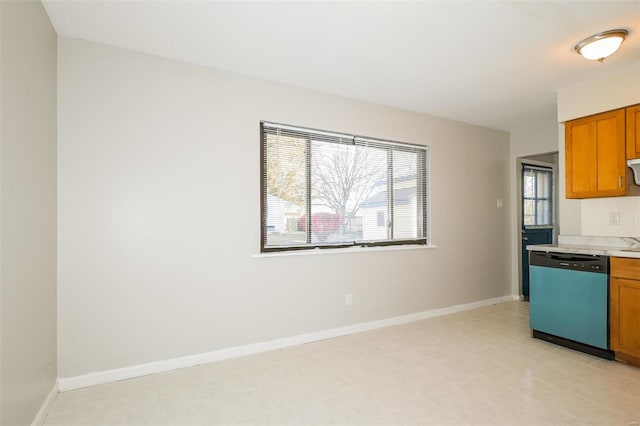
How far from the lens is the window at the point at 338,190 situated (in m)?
3.55

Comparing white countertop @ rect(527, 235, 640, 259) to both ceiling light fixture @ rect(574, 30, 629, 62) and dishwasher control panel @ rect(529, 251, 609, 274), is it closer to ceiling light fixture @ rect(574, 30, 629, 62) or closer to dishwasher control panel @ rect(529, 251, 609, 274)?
dishwasher control panel @ rect(529, 251, 609, 274)

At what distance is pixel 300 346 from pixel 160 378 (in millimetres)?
1298

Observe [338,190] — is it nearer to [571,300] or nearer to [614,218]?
[571,300]

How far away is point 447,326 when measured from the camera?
4109mm

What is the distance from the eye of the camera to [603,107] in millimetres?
3436

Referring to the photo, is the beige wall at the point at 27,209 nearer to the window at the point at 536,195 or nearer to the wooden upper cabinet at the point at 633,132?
the wooden upper cabinet at the point at 633,132

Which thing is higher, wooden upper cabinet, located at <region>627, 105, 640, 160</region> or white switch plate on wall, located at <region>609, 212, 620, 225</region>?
wooden upper cabinet, located at <region>627, 105, 640, 160</region>

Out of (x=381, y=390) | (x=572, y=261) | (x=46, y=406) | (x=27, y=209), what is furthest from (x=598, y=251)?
(x=46, y=406)

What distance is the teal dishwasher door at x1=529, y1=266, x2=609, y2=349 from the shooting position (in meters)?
3.11

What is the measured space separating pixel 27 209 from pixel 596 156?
4.75 meters

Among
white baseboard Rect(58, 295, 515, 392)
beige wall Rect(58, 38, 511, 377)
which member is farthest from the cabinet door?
beige wall Rect(58, 38, 511, 377)

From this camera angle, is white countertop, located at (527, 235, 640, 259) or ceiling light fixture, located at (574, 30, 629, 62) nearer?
ceiling light fixture, located at (574, 30, 629, 62)

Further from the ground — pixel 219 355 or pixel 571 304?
pixel 571 304

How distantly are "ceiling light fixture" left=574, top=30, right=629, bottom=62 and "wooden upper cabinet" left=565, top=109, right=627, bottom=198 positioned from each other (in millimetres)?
914
